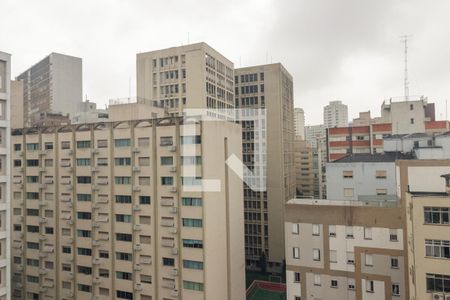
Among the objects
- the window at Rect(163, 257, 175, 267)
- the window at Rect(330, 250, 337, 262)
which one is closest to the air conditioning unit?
the window at Rect(330, 250, 337, 262)

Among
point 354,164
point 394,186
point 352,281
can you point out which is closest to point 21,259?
point 352,281

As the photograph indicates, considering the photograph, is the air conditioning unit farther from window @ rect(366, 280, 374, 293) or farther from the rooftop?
the rooftop

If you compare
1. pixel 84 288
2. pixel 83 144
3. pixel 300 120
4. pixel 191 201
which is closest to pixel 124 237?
pixel 84 288

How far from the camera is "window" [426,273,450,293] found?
62.6 feet

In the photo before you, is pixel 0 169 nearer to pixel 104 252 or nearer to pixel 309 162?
pixel 104 252

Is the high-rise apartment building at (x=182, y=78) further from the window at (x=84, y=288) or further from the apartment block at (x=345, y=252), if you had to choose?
the apartment block at (x=345, y=252)

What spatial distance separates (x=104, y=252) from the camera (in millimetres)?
33250

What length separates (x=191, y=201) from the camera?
30375 millimetres

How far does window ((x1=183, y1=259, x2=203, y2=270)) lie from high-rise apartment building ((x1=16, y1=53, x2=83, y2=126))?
3237 inches

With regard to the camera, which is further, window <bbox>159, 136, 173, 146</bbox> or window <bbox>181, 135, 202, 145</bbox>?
window <bbox>159, 136, 173, 146</bbox>

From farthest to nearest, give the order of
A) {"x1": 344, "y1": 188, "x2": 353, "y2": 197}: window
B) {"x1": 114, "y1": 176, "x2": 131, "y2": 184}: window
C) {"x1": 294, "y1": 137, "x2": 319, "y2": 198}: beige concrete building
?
{"x1": 294, "y1": 137, "x2": 319, "y2": 198}: beige concrete building
{"x1": 344, "y1": 188, "x2": 353, "y2": 197}: window
{"x1": 114, "y1": 176, "x2": 131, "y2": 184}: window

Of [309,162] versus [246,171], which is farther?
[309,162]

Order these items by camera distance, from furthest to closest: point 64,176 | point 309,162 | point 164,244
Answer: point 309,162 → point 64,176 → point 164,244

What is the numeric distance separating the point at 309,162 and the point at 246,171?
181 feet
